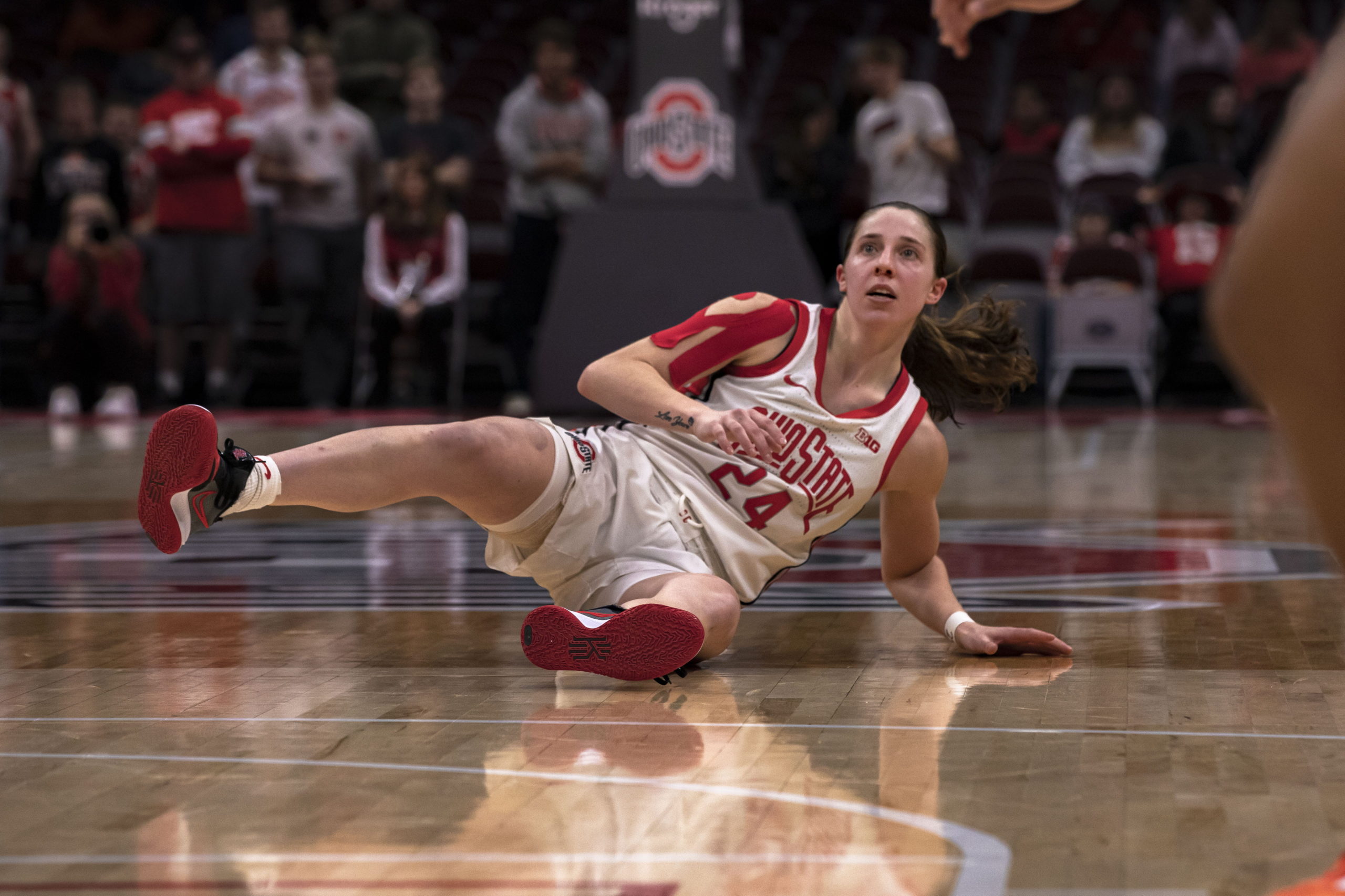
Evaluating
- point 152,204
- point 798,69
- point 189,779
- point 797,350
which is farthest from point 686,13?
point 189,779

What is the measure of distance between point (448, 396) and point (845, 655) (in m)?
5.99

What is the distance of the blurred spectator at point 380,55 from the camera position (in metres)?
9.00

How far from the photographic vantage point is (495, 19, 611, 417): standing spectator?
309 inches

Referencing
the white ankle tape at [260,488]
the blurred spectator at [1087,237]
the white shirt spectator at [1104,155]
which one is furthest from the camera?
the white shirt spectator at [1104,155]

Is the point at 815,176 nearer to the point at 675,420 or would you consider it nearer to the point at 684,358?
the point at 684,358

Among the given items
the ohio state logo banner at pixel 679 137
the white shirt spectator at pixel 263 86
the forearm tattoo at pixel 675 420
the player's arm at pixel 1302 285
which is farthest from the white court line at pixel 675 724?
the white shirt spectator at pixel 263 86

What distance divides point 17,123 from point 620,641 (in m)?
7.74

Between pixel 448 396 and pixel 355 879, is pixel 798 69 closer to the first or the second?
pixel 448 396

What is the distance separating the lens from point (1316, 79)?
1.24 m

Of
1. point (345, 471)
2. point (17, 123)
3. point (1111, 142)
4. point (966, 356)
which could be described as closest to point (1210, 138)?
point (1111, 142)

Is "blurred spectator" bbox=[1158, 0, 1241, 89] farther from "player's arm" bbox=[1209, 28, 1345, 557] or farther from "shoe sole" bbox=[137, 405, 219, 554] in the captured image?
Result: "player's arm" bbox=[1209, 28, 1345, 557]

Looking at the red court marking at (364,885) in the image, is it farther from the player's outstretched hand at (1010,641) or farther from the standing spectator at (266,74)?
the standing spectator at (266,74)

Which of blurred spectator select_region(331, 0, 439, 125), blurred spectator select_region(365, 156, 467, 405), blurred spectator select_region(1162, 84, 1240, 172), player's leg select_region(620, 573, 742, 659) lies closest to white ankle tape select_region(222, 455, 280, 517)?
player's leg select_region(620, 573, 742, 659)

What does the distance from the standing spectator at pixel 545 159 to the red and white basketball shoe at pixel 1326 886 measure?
21.5ft
